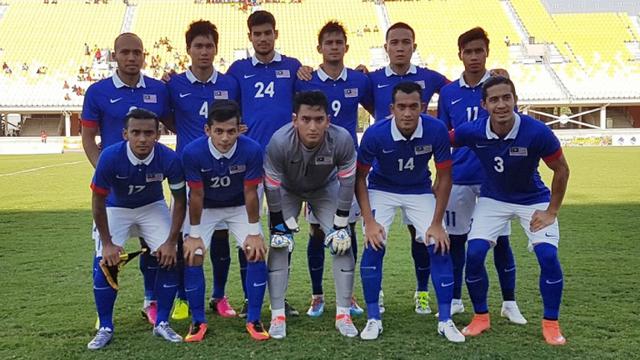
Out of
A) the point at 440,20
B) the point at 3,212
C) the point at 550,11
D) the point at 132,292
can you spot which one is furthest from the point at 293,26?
the point at 132,292

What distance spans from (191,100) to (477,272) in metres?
2.28

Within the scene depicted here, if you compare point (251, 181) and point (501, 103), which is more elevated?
point (501, 103)

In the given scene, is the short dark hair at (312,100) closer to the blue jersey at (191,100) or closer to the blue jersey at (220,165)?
the blue jersey at (220,165)

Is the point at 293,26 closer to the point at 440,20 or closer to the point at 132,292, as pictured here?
the point at 440,20

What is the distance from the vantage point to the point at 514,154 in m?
4.09

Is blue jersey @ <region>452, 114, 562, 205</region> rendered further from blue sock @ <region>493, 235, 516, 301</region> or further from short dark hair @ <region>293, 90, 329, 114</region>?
short dark hair @ <region>293, 90, 329, 114</region>

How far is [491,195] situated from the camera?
14.1 ft

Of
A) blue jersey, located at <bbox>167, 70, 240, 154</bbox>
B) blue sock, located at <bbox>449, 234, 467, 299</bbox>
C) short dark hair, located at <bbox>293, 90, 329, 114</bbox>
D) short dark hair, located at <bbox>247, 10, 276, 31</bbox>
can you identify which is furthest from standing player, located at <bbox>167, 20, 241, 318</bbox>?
blue sock, located at <bbox>449, 234, 467, 299</bbox>

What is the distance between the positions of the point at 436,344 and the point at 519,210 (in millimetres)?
1015

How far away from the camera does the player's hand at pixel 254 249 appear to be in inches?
165

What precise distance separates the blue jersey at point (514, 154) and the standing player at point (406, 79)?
2.09ft

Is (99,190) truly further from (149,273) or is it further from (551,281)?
(551,281)

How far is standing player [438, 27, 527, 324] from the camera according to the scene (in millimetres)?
4582

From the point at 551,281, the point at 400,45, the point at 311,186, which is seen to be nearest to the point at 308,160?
the point at 311,186
